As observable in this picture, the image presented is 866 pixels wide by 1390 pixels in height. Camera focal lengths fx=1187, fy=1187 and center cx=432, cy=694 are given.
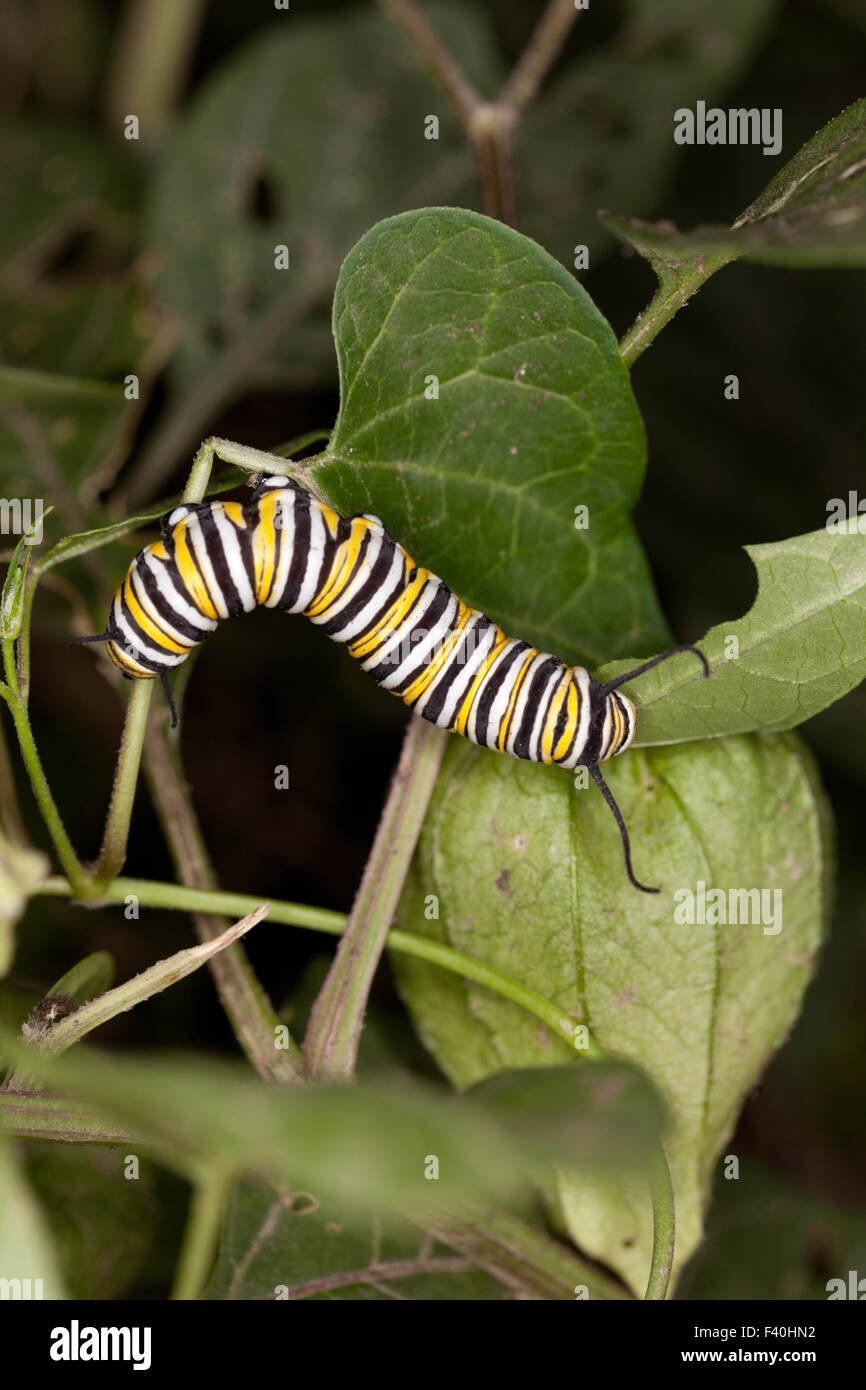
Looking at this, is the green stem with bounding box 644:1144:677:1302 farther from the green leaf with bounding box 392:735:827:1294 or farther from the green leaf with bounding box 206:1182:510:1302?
the green leaf with bounding box 206:1182:510:1302

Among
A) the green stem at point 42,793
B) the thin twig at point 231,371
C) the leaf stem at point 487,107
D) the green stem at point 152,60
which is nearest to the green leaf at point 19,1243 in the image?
the green stem at point 42,793

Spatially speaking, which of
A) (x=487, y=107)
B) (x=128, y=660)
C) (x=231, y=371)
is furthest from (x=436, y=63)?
(x=128, y=660)
